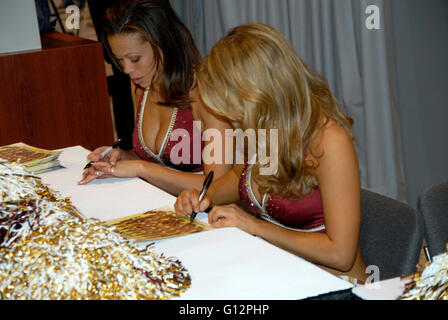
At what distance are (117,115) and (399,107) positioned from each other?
2.26m

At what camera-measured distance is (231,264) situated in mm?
1216

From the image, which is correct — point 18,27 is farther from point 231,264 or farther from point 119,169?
point 231,264

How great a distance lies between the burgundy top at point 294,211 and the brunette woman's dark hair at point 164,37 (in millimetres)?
615

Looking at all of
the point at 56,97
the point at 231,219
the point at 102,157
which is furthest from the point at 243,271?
the point at 56,97

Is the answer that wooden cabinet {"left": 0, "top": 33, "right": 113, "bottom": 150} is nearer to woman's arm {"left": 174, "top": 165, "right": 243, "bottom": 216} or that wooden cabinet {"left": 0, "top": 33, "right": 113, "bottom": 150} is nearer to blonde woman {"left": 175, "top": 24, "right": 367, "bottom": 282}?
woman's arm {"left": 174, "top": 165, "right": 243, "bottom": 216}

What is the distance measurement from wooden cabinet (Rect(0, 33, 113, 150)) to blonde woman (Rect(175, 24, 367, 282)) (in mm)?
1649

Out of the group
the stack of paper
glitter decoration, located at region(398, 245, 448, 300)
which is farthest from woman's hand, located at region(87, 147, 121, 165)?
glitter decoration, located at region(398, 245, 448, 300)

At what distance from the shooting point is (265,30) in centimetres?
152

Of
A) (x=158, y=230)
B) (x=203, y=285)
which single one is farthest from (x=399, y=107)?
(x=203, y=285)

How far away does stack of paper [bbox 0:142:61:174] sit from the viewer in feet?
6.70

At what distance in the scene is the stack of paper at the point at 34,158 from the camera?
204 cm

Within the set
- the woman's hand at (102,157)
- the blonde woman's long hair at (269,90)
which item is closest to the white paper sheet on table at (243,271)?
the blonde woman's long hair at (269,90)

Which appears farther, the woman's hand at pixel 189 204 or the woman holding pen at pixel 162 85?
the woman holding pen at pixel 162 85

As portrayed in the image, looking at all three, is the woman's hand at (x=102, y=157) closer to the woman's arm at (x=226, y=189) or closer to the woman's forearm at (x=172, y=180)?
the woman's forearm at (x=172, y=180)
